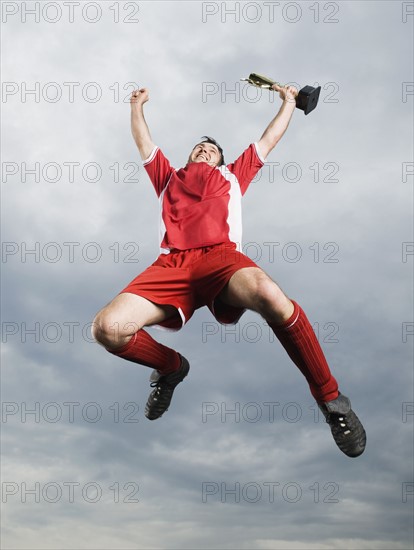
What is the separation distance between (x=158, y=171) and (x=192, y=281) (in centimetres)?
121

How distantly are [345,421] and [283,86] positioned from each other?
2886 millimetres

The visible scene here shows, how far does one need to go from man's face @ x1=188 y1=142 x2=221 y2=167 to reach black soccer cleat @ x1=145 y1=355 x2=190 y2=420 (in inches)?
66.5

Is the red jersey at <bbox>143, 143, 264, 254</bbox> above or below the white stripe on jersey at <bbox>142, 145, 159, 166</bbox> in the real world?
below

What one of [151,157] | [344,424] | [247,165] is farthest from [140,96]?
[344,424]

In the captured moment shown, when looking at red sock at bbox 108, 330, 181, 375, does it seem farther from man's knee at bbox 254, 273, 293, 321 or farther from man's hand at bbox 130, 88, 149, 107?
man's hand at bbox 130, 88, 149, 107

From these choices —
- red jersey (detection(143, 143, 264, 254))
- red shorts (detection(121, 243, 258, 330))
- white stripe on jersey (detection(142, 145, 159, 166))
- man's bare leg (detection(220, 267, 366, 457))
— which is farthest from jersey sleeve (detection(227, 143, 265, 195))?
man's bare leg (detection(220, 267, 366, 457))

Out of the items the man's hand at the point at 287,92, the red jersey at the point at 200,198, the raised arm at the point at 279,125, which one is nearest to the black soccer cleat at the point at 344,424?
the red jersey at the point at 200,198

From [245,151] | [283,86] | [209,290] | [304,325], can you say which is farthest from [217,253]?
[283,86]

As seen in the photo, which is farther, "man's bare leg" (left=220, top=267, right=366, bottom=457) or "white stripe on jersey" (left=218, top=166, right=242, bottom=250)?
"white stripe on jersey" (left=218, top=166, right=242, bottom=250)

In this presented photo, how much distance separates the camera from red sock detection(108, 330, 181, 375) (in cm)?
497

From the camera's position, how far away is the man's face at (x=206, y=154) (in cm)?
582

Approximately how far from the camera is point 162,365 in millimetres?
5434

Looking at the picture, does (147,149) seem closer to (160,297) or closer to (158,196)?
(158,196)

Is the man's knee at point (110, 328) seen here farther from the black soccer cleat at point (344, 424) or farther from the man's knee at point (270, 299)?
the black soccer cleat at point (344, 424)
